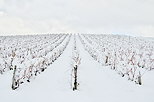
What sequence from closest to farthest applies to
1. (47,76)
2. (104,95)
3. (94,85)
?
1. (104,95)
2. (94,85)
3. (47,76)

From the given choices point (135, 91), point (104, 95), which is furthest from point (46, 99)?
point (135, 91)

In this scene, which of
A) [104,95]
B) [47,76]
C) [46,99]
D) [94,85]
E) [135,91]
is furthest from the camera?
[47,76]

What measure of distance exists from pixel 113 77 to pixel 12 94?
413 centimetres

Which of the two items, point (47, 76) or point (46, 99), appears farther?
point (47, 76)

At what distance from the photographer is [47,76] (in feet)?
32.4

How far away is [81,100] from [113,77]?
3.35 meters

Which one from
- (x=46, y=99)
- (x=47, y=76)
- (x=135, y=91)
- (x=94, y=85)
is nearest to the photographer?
(x=46, y=99)

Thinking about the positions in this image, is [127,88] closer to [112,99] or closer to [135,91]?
[135,91]

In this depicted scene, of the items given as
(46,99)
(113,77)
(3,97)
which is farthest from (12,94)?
(113,77)

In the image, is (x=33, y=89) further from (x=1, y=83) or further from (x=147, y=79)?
(x=147, y=79)

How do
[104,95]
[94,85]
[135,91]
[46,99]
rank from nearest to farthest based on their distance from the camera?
[46,99]
[104,95]
[135,91]
[94,85]

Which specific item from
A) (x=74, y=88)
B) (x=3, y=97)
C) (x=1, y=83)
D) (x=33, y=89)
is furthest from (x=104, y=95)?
(x=1, y=83)

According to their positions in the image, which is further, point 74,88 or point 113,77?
point 113,77

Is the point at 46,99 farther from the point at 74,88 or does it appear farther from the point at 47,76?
the point at 47,76
